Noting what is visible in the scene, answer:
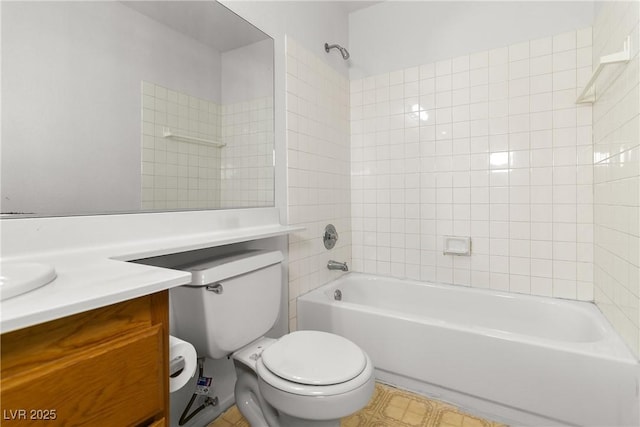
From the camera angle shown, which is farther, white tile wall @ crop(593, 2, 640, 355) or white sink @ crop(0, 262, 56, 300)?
white tile wall @ crop(593, 2, 640, 355)

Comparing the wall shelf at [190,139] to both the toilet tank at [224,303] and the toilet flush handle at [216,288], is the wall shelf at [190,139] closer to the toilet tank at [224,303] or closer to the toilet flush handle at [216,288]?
the toilet tank at [224,303]

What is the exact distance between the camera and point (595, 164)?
176 cm

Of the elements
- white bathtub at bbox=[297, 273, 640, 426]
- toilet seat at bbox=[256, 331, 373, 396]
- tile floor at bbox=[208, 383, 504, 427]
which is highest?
toilet seat at bbox=[256, 331, 373, 396]

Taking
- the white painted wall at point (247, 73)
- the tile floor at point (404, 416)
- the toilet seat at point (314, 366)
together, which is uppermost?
the white painted wall at point (247, 73)

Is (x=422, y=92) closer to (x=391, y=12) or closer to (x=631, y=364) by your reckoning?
(x=391, y=12)

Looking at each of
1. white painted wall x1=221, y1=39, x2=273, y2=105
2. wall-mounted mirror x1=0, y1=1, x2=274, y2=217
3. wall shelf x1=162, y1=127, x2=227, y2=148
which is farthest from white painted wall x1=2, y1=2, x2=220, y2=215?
white painted wall x1=221, y1=39, x2=273, y2=105

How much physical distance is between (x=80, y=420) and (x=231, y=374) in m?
1.17

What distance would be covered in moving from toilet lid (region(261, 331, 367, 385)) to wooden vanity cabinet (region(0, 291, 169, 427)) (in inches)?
18.6

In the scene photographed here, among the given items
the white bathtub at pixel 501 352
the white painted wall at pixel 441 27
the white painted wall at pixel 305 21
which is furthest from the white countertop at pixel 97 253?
the white painted wall at pixel 441 27

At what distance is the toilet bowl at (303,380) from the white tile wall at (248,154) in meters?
0.70

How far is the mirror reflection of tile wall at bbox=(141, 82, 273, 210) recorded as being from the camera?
128cm

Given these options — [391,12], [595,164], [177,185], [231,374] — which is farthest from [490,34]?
[231,374]

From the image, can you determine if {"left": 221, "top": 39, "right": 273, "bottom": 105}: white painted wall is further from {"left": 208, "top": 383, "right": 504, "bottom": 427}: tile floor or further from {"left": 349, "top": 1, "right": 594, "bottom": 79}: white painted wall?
{"left": 208, "top": 383, "right": 504, "bottom": 427}: tile floor

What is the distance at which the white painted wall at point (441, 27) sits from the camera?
1909 millimetres
